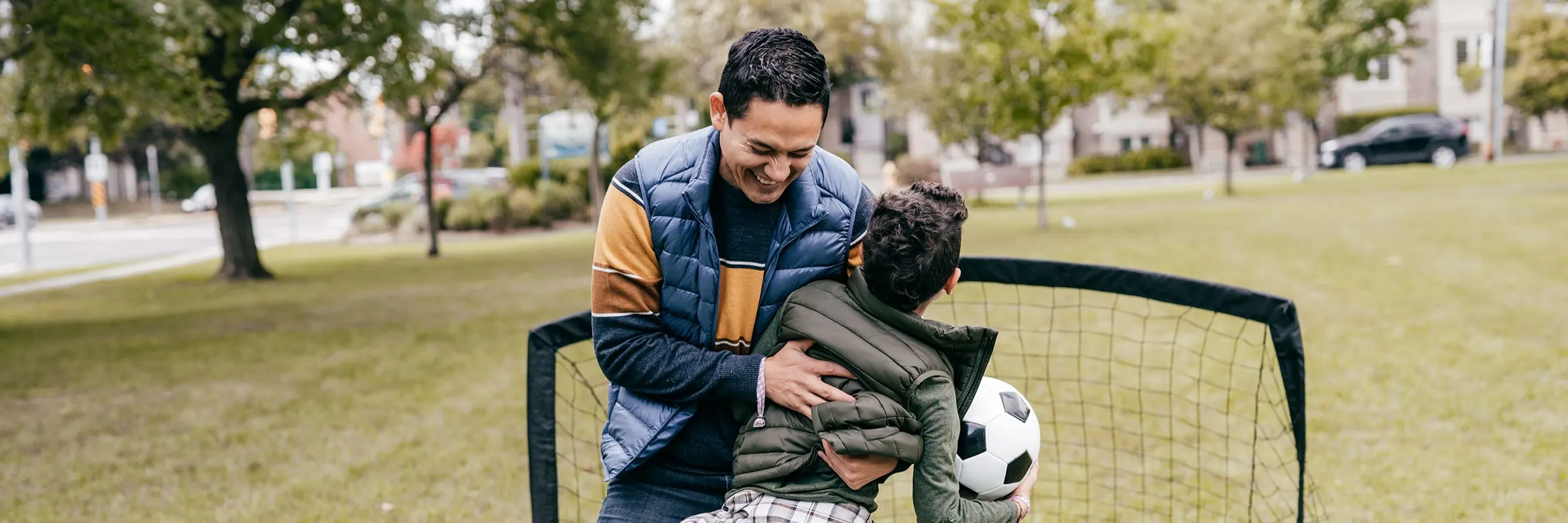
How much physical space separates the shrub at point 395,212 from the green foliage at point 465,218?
1.78 metres

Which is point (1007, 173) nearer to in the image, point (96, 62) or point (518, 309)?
point (518, 309)

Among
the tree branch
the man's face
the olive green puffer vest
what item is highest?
the tree branch

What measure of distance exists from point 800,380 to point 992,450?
0.65m

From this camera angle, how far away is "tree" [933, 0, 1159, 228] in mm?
19062

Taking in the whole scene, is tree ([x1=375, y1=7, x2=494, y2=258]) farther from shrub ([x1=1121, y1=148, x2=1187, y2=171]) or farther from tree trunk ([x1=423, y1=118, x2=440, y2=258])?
shrub ([x1=1121, y1=148, x2=1187, y2=171])

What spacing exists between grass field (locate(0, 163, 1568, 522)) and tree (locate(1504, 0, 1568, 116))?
64.2 feet

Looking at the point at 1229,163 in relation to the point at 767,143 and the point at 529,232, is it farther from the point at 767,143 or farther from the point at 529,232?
the point at 767,143

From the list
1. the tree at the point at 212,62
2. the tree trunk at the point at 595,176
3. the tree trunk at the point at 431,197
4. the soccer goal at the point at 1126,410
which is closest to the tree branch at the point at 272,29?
the tree at the point at 212,62

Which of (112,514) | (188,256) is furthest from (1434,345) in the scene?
(188,256)

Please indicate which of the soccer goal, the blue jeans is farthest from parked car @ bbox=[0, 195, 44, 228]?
the blue jeans

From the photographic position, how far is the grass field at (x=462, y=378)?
5688 millimetres

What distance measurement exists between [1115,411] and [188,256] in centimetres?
2315

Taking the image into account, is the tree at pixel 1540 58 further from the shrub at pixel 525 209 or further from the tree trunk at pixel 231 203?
the tree trunk at pixel 231 203

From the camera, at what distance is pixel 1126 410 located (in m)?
6.88
